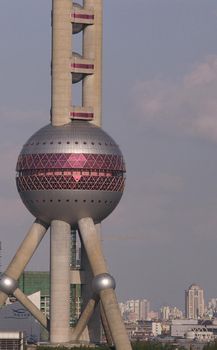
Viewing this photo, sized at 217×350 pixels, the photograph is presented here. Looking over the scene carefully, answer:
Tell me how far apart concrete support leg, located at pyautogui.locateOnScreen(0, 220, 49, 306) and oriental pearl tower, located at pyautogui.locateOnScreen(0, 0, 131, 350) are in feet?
0.41

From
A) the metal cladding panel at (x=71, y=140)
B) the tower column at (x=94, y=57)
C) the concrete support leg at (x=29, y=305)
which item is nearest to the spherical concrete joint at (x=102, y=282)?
the concrete support leg at (x=29, y=305)

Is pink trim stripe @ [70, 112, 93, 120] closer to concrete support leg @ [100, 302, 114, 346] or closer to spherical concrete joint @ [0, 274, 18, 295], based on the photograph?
spherical concrete joint @ [0, 274, 18, 295]

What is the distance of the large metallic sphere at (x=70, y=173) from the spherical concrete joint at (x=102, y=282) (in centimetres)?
864

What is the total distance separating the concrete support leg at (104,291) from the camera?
168m

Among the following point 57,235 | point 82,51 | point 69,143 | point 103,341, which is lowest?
point 103,341

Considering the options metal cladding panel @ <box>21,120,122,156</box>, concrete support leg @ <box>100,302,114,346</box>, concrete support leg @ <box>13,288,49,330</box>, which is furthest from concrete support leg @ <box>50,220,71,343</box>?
metal cladding panel @ <box>21,120,122,156</box>

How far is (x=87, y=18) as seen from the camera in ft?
591

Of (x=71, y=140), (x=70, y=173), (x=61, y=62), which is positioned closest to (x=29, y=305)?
(x=70, y=173)

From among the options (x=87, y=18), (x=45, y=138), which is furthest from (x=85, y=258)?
(x=87, y=18)

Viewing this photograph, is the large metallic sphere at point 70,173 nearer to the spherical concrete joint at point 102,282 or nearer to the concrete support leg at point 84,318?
the spherical concrete joint at point 102,282

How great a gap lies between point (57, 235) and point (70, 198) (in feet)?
16.6

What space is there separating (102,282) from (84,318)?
703cm

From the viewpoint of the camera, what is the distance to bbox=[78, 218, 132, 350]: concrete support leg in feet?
553

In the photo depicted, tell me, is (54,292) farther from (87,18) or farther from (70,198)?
(87,18)
